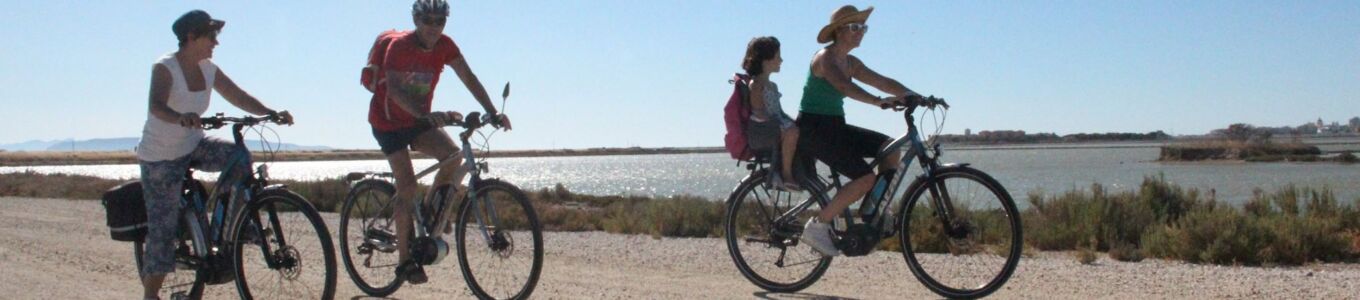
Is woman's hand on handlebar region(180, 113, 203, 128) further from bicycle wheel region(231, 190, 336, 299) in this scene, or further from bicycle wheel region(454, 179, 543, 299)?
bicycle wheel region(454, 179, 543, 299)

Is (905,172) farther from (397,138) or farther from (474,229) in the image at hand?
(397,138)

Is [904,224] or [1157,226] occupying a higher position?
[904,224]

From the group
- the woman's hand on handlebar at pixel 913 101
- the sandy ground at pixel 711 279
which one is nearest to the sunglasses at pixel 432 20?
the sandy ground at pixel 711 279

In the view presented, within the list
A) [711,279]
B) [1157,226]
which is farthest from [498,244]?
[1157,226]

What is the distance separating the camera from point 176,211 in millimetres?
6094

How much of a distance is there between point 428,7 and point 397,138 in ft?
2.41

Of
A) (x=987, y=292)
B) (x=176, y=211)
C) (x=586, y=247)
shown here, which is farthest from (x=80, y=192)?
(x=987, y=292)

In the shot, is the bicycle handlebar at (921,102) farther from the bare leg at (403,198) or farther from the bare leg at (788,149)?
the bare leg at (403,198)

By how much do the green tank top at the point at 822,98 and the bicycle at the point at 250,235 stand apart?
8.31 feet

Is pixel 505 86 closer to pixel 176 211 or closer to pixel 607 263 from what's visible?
pixel 176 211

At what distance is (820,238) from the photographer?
6445mm

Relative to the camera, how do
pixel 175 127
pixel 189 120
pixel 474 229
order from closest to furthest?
1. pixel 189 120
2. pixel 175 127
3. pixel 474 229

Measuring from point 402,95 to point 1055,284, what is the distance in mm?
3873

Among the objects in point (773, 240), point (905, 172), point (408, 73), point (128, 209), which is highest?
point (408, 73)
